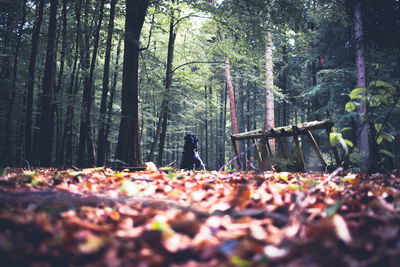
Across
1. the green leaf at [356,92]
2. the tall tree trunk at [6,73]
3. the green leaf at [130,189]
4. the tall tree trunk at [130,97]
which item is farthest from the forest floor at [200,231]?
the tall tree trunk at [6,73]

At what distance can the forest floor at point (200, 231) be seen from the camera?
2.72 feet

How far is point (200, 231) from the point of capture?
1085 millimetres

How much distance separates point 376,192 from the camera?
165cm

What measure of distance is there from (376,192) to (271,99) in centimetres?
939

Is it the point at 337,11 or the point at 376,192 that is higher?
the point at 337,11

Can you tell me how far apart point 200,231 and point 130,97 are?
4338 millimetres

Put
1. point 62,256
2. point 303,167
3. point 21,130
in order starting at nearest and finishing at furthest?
point 62,256 < point 303,167 < point 21,130

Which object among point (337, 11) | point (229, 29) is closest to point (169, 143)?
point (229, 29)

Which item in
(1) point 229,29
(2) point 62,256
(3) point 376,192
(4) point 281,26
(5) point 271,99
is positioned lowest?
(2) point 62,256

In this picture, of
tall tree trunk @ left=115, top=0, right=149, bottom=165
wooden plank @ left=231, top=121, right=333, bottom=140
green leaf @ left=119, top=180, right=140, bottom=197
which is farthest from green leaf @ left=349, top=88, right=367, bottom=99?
tall tree trunk @ left=115, top=0, right=149, bottom=165

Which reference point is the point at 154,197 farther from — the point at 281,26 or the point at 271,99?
the point at 271,99

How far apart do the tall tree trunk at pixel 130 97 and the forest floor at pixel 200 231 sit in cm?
310

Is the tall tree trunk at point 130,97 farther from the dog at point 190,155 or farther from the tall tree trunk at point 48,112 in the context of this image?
the tall tree trunk at point 48,112

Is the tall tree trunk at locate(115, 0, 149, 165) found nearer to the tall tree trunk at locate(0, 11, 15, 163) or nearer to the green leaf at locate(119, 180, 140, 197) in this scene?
the green leaf at locate(119, 180, 140, 197)
